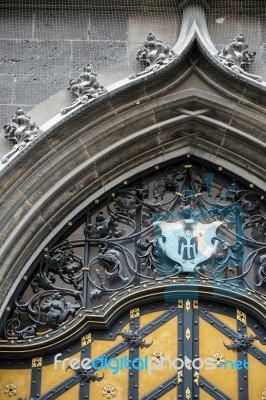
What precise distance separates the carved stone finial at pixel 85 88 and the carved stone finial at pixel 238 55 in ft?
3.68

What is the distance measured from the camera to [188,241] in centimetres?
1271

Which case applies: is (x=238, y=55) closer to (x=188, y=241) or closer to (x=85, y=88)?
(x=85, y=88)

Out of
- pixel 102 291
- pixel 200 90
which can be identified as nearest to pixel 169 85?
pixel 200 90

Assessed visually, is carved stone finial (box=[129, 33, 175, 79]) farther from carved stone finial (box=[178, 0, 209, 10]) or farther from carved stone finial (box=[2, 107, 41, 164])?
carved stone finial (box=[2, 107, 41, 164])

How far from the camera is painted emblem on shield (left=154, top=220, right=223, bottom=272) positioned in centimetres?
1262

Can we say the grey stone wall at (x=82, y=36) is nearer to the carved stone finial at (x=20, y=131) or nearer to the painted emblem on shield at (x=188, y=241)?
the carved stone finial at (x=20, y=131)

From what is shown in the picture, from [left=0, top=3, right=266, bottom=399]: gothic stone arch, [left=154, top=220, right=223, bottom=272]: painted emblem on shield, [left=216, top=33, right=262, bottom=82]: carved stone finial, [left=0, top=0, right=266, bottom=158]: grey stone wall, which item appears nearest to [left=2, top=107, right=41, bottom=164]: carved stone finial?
[left=0, top=3, right=266, bottom=399]: gothic stone arch

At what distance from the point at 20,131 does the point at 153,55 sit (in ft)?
4.65

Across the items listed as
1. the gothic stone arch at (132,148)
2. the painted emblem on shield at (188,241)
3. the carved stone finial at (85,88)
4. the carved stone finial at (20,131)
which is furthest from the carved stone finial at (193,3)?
the painted emblem on shield at (188,241)

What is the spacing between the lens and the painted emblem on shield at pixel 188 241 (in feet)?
41.4

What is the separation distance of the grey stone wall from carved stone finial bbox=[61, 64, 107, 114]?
0.14 meters

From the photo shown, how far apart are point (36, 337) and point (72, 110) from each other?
2.01 metres

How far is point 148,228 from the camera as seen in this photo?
1284 centimetres

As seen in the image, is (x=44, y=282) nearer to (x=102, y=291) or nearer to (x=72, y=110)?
(x=102, y=291)
